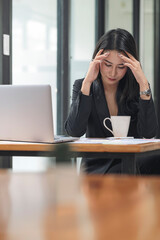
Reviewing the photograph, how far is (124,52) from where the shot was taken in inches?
87.2

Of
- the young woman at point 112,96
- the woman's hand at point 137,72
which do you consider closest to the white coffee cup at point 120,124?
the young woman at point 112,96

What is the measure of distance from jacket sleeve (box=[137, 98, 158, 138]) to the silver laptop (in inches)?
23.6

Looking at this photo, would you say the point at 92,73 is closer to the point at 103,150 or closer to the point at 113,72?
the point at 113,72

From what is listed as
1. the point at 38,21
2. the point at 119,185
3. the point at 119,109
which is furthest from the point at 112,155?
the point at 38,21

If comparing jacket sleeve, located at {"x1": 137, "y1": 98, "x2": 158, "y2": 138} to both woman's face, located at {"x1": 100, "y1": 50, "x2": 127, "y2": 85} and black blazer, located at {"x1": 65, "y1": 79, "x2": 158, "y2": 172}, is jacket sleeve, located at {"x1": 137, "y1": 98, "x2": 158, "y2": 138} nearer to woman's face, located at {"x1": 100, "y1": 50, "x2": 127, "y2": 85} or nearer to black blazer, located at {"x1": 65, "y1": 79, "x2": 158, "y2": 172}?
black blazer, located at {"x1": 65, "y1": 79, "x2": 158, "y2": 172}

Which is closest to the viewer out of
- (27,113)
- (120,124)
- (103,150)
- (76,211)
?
(76,211)

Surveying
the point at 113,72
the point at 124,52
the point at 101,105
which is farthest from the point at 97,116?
the point at 124,52

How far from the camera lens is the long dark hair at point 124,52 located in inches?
87.0

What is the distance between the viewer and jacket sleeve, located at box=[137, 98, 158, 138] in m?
2.11

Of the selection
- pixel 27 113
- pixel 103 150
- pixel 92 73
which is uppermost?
pixel 92 73

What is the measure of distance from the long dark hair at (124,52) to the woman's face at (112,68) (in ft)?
0.13

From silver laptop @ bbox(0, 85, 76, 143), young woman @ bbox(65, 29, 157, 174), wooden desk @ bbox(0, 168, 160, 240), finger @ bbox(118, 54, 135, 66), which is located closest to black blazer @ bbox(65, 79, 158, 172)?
young woman @ bbox(65, 29, 157, 174)

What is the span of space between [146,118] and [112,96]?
0.71ft

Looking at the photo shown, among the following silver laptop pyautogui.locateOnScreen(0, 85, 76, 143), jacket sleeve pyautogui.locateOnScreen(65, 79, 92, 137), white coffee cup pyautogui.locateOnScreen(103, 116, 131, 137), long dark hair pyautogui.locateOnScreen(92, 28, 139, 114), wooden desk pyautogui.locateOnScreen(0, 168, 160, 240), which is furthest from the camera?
long dark hair pyautogui.locateOnScreen(92, 28, 139, 114)
